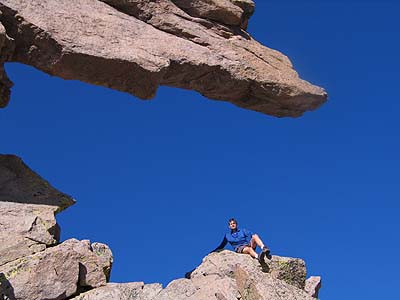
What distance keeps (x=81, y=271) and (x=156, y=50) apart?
9.15 m

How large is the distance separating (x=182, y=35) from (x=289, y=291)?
12.0 m

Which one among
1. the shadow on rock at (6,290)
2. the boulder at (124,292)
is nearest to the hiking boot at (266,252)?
the boulder at (124,292)

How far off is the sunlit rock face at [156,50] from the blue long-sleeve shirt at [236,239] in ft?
21.1

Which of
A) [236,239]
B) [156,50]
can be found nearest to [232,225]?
[236,239]

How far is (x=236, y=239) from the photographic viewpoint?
2145 cm

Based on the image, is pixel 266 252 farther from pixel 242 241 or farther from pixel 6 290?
pixel 6 290

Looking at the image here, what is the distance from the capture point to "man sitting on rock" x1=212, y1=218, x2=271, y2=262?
20688 mm

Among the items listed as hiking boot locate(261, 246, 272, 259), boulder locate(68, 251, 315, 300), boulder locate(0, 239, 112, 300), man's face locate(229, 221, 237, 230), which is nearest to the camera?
boulder locate(0, 239, 112, 300)

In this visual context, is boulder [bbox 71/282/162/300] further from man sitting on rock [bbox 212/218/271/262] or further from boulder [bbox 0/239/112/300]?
man sitting on rock [bbox 212/218/271/262]

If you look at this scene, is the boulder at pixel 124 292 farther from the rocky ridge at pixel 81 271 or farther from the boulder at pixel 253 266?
the boulder at pixel 253 266

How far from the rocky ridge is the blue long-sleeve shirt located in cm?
93

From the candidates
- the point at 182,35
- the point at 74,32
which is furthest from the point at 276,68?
the point at 74,32

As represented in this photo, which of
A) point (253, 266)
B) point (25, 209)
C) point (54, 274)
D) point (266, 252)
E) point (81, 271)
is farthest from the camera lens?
point (25, 209)

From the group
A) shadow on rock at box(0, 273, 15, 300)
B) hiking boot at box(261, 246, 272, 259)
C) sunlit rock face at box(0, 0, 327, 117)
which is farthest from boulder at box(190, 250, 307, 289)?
sunlit rock face at box(0, 0, 327, 117)
